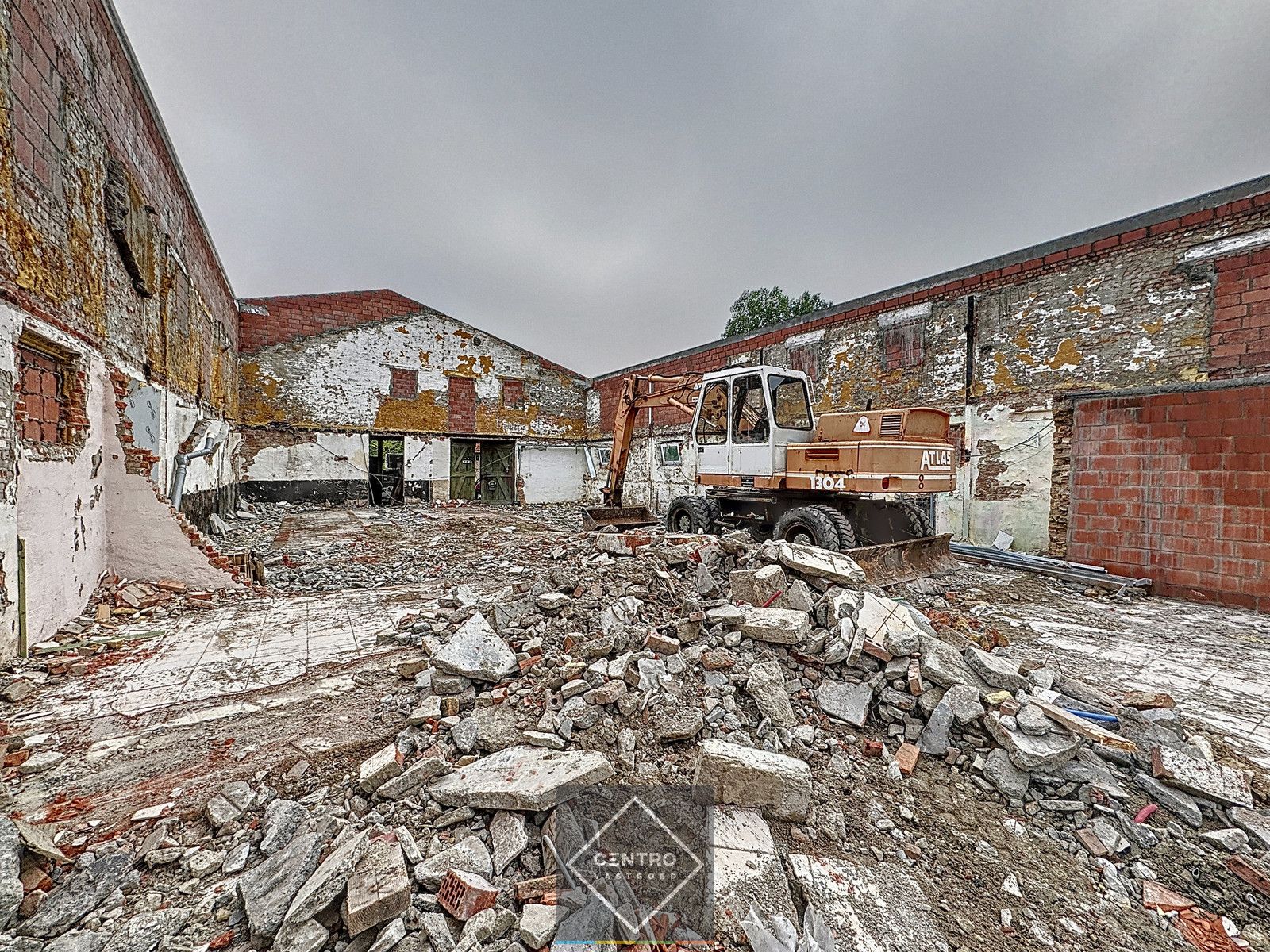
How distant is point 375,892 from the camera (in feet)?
5.24

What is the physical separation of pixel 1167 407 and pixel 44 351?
35.8 ft

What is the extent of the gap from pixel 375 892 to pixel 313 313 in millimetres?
16207

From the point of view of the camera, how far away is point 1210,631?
457 centimetres

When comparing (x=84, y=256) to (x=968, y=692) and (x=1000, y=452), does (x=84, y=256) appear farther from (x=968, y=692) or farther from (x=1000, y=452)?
(x=1000, y=452)

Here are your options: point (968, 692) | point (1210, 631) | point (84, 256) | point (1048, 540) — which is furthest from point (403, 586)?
point (1048, 540)

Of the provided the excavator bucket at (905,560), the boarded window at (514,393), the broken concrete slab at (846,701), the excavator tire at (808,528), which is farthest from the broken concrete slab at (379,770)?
the boarded window at (514,393)

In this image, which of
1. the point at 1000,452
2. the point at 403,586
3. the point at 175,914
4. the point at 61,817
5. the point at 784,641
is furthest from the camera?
the point at 1000,452

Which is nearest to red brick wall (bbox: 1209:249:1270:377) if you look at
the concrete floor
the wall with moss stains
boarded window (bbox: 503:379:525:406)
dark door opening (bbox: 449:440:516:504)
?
the wall with moss stains

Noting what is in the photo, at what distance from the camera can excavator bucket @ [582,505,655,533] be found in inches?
301

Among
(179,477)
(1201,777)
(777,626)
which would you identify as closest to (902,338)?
(777,626)

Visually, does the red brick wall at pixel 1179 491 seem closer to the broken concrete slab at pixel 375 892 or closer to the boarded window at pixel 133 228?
the broken concrete slab at pixel 375 892

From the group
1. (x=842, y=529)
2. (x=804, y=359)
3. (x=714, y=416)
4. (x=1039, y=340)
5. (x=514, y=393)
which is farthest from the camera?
(x=514, y=393)

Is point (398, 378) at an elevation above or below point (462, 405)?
above

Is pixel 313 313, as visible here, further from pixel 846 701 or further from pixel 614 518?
pixel 846 701
